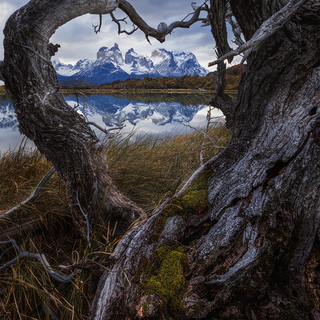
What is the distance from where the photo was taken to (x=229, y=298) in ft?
3.05

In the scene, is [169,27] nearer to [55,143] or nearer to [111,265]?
[55,143]

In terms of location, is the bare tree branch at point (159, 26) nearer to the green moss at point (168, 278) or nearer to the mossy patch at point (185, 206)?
the mossy patch at point (185, 206)

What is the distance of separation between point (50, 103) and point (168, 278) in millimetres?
1405

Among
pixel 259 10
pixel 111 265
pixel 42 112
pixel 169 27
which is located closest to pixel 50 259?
pixel 111 265

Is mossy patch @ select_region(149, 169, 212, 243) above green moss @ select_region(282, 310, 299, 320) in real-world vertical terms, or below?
above

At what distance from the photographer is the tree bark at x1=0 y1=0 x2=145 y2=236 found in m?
1.34

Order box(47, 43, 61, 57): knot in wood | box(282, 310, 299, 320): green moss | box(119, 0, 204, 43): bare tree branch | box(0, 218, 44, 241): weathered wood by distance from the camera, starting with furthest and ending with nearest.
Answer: box(119, 0, 204, 43): bare tree branch, box(0, 218, 44, 241): weathered wood, box(47, 43, 61, 57): knot in wood, box(282, 310, 299, 320): green moss

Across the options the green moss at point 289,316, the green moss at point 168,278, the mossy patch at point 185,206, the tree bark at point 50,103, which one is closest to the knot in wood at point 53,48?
the tree bark at point 50,103

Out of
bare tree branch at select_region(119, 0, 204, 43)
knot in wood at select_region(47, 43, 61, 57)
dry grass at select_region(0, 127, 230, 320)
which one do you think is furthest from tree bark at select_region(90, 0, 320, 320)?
knot in wood at select_region(47, 43, 61, 57)

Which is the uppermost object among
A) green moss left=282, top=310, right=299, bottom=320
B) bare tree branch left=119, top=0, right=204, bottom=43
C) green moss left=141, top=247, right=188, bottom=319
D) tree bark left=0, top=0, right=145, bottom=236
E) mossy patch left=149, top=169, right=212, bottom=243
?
bare tree branch left=119, top=0, right=204, bottom=43

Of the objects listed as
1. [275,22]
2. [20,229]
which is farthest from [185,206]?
[20,229]

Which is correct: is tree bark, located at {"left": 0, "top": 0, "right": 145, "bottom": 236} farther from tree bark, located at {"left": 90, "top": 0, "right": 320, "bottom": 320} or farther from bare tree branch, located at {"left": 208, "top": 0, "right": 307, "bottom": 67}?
bare tree branch, located at {"left": 208, "top": 0, "right": 307, "bottom": 67}

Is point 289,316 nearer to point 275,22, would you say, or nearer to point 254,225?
point 254,225

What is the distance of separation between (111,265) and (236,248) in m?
0.70
